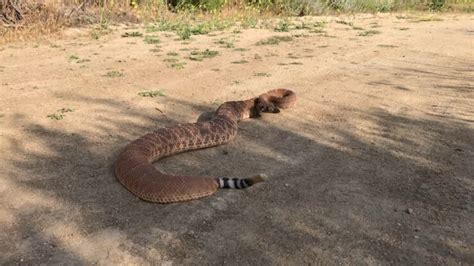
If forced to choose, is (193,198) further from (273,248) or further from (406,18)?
(406,18)

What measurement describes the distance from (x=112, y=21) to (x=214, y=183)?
38.4 ft

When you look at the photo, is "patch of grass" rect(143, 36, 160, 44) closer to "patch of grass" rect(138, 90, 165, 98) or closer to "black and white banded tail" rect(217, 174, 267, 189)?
"patch of grass" rect(138, 90, 165, 98)

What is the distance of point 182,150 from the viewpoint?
6160 millimetres

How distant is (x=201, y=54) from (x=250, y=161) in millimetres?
6359

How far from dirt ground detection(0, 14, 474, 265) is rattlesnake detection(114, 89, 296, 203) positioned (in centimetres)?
11

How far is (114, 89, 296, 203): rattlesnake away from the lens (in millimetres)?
4875

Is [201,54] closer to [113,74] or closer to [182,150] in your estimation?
[113,74]

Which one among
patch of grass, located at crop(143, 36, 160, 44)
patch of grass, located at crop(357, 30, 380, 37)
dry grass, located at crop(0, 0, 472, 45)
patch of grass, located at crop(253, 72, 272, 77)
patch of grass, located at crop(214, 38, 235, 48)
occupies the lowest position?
patch of grass, located at crop(253, 72, 272, 77)

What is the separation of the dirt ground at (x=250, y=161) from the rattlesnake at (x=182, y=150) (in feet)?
0.37

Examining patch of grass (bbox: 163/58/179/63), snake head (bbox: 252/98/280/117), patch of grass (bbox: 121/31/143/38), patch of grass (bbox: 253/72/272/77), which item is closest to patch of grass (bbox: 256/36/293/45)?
patch of grass (bbox: 163/58/179/63)

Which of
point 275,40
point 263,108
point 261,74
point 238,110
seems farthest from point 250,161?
point 275,40

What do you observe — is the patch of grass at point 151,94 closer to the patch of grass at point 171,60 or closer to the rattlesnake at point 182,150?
the rattlesnake at point 182,150

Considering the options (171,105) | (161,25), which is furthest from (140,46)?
(171,105)

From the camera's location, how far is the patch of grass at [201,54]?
11319mm
